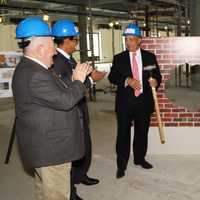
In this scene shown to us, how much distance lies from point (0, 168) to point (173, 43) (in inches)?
88.9

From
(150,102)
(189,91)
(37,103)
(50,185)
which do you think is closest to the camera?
(37,103)

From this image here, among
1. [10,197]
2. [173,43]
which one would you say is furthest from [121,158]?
[173,43]

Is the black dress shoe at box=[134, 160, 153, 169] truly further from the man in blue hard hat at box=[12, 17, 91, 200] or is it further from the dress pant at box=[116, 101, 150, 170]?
the man in blue hard hat at box=[12, 17, 91, 200]

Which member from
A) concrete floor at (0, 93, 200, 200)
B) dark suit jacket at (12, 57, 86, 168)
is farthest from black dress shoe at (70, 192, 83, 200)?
dark suit jacket at (12, 57, 86, 168)

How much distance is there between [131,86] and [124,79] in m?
0.11

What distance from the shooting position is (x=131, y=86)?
343cm

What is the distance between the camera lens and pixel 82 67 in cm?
212

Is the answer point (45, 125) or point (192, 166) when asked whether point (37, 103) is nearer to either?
point (45, 125)

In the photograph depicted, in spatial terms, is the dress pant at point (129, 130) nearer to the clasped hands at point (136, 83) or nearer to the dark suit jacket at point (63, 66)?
the clasped hands at point (136, 83)

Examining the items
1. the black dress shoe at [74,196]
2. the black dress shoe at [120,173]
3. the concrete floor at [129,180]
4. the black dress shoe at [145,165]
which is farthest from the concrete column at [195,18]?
the black dress shoe at [74,196]

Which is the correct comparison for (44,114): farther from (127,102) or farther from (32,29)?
(127,102)

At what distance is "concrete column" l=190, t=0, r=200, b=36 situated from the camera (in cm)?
894

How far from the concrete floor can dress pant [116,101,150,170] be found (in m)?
0.19

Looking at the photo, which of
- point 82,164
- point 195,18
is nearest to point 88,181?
point 82,164
